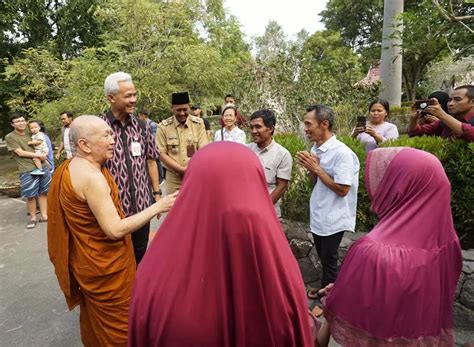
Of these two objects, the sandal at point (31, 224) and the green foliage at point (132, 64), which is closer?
the sandal at point (31, 224)

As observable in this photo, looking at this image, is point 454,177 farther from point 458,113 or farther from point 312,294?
point 312,294

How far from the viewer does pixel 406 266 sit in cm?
150

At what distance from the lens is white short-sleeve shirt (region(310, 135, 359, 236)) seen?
2695mm

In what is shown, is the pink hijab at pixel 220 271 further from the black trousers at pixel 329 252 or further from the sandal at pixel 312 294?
Result: the sandal at pixel 312 294

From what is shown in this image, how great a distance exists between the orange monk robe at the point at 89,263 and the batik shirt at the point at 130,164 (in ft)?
1.40

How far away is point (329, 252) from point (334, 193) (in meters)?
0.54

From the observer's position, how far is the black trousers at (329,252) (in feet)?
9.39

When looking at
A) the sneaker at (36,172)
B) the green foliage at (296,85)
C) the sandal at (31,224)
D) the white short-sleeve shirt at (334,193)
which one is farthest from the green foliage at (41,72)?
the white short-sleeve shirt at (334,193)

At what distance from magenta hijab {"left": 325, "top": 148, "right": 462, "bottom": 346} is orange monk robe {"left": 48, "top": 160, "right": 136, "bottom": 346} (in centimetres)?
147

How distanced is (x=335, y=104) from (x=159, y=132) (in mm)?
4474

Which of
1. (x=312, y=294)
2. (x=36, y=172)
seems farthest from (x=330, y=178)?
(x=36, y=172)

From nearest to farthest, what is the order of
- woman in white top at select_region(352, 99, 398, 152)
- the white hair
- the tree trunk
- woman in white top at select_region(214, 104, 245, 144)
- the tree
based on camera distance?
the white hair, woman in white top at select_region(352, 99, 398, 152), woman in white top at select_region(214, 104, 245, 144), the tree trunk, the tree

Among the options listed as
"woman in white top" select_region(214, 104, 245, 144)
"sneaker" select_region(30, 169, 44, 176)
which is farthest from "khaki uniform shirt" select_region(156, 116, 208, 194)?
"sneaker" select_region(30, 169, 44, 176)

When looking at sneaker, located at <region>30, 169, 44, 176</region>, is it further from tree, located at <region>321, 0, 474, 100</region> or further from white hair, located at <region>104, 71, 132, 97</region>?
tree, located at <region>321, 0, 474, 100</region>
